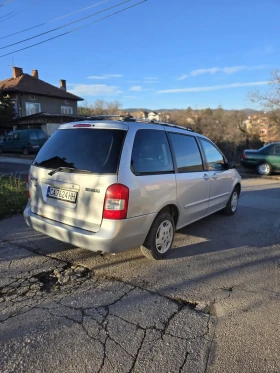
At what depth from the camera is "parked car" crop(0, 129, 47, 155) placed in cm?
2017

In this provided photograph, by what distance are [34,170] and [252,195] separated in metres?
6.98

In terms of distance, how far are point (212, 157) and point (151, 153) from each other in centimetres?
204

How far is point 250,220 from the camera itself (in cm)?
600

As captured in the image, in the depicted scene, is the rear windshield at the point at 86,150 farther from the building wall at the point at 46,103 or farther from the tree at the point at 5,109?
the building wall at the point at 46,103

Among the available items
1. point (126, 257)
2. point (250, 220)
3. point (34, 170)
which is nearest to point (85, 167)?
point (34, 170)

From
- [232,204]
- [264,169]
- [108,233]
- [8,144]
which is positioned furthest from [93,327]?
[8,144]

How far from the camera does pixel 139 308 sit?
282 centimetres

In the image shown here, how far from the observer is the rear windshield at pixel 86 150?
3193 millimetres

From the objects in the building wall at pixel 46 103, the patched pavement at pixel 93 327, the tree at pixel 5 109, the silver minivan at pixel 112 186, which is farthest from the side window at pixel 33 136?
the patched pavement at pixel 93 327

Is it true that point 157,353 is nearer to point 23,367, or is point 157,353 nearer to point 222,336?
point 222,336

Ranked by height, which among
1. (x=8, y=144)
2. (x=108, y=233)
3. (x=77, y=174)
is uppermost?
(x=8, y=144)

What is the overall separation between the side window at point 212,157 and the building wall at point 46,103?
30.4 metres

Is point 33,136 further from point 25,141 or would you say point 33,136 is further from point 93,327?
point 93,327

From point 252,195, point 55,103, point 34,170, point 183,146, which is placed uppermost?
point 55,103
